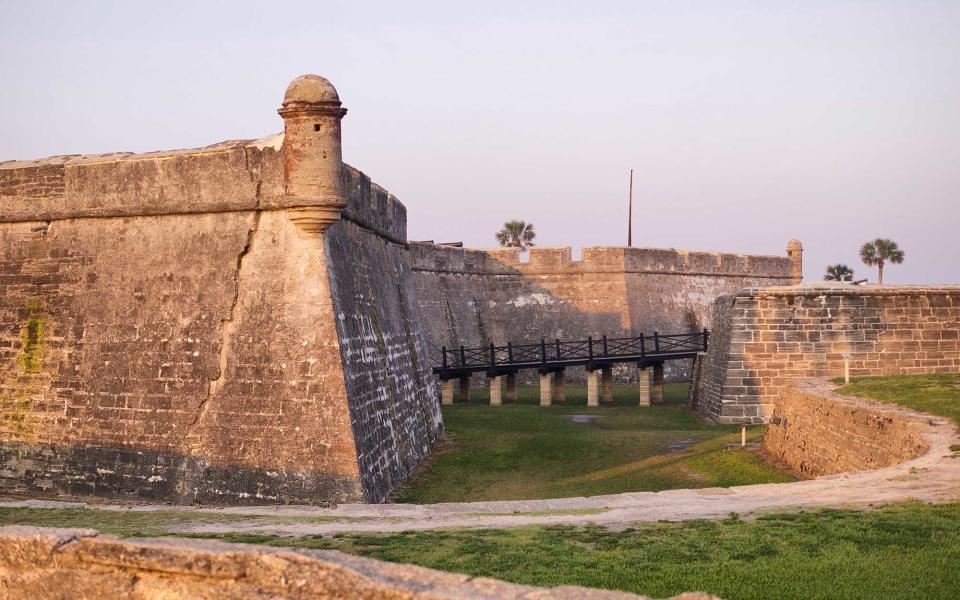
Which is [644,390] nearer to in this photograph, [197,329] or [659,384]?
[659,384]

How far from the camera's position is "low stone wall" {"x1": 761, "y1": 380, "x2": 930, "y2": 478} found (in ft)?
40.7

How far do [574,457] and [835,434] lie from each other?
16.1ft

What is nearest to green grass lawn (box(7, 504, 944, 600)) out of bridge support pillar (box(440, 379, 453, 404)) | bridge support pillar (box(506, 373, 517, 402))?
bridge support pillar (box(440, 379, 453, 404))

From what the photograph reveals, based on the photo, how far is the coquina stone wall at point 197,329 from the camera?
1252 centimetres

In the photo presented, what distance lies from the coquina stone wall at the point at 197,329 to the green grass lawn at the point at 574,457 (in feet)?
4.44

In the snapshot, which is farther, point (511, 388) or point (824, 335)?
point (511, 388)

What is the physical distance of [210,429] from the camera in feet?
42.2

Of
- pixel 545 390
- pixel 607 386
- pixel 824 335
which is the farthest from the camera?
pixel 607 386

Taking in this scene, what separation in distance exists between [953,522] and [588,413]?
16.8 metres

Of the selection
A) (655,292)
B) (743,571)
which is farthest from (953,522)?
(655,292)

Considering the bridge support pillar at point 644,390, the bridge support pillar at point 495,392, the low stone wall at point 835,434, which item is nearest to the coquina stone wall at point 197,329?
the low stone wall at point 835,434

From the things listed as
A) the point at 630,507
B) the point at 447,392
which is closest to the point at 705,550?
the point at 630,507

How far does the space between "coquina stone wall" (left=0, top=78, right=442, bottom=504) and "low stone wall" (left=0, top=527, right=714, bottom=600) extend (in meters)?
6.76

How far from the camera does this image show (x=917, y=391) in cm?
1544
